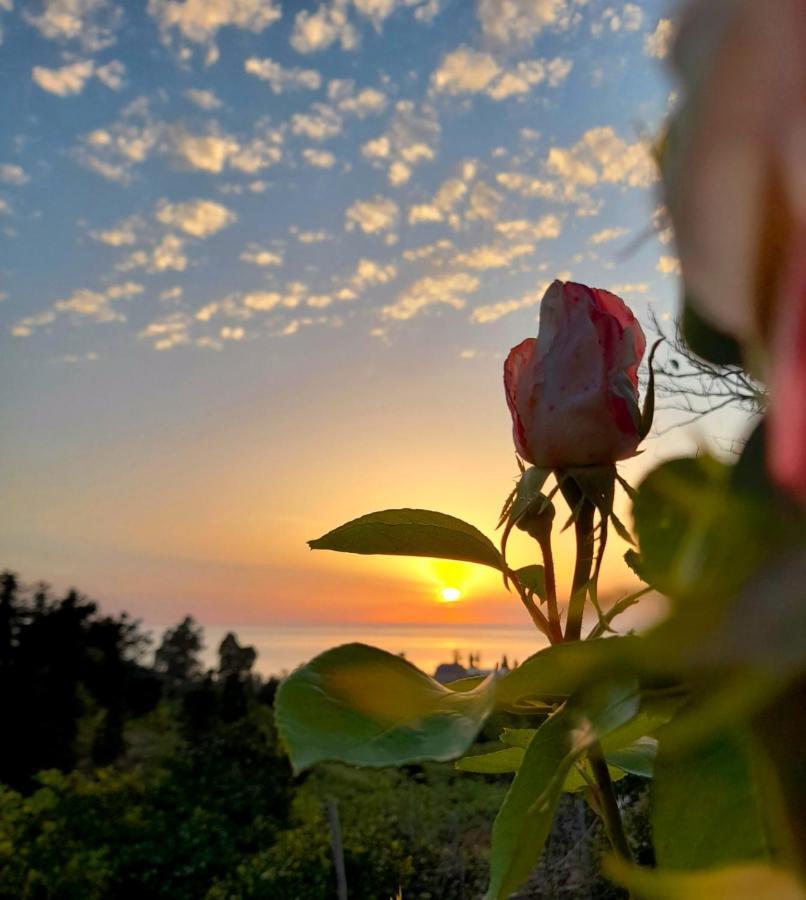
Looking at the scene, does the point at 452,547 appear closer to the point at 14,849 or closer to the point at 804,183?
the point at 804,183

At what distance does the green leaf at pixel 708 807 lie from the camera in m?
0.16

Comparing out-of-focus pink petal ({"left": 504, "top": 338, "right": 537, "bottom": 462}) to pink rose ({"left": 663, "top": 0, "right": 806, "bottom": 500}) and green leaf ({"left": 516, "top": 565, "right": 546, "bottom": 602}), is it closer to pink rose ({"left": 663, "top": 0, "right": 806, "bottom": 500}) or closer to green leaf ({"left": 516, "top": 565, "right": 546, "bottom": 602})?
green leaf ({"left": 516, "top": 565, "right": 546, "bottom": 602})

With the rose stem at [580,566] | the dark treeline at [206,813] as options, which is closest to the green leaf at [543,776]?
the rose stem at [580,566]

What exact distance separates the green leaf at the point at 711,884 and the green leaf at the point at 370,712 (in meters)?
0.07

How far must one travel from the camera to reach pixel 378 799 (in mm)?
4781

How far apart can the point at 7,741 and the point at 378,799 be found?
2.32 metres

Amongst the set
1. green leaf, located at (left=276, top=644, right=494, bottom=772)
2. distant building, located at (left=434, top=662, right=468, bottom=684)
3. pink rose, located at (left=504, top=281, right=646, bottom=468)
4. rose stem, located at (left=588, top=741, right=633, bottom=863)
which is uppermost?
pink rose, located at (left=504, top=281, right=646, bottom=468)

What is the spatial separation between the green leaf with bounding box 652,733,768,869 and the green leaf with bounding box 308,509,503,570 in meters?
0.15

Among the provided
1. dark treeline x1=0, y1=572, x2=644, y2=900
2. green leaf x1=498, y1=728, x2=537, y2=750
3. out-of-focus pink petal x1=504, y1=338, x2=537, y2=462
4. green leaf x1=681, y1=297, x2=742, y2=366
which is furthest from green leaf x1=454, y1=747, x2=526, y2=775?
dark treeline x1=0, y1=572, x2=644, y2=900

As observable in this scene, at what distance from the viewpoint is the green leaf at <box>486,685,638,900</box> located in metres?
0.17

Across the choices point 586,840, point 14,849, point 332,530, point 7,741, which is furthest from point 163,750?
point 332,530

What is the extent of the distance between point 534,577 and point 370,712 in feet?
0.70

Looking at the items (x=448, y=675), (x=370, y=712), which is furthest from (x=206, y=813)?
(x=370, y=712)

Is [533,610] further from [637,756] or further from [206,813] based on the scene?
[206,813]
